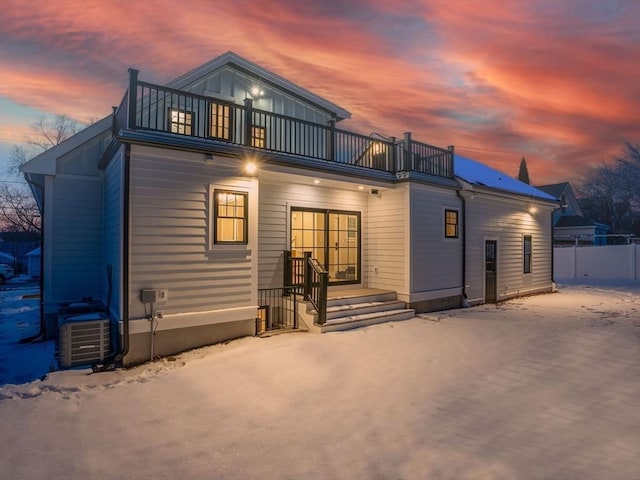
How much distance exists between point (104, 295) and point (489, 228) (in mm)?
11908

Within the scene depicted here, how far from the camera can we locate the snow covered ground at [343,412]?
130 inches

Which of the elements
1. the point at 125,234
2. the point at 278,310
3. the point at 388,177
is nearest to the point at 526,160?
the point at 388,177

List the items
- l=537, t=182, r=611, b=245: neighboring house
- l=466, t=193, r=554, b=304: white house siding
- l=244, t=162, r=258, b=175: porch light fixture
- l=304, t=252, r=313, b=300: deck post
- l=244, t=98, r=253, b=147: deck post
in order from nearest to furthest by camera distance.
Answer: l=244, t=162, r=258, b=175: porch light fixture → l=244, t=98, r=253, b=147: deck post → l=304, t=252, r=313, b=300: deck post → l=466, t=193, r=554, b=304: white house siding → l=537, t=182, r=611, b=245: neighboring house

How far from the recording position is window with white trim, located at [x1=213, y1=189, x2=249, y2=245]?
721 cm

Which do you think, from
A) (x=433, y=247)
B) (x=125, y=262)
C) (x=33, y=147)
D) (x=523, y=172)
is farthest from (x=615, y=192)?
(x=33, y=147)

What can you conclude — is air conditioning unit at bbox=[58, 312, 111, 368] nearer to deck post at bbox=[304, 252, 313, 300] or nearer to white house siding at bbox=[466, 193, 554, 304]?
deck post at bbox=[304, 252, 313, 300]

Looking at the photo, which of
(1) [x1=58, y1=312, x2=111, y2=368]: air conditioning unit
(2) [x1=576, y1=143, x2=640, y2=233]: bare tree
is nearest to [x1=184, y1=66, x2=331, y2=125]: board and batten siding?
(1) [x1=58, y1=312, x2=111, y2=368]: air conditioning unit

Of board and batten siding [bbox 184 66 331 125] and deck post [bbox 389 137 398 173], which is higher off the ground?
board and batten siding [bbox 184 66 331 125]

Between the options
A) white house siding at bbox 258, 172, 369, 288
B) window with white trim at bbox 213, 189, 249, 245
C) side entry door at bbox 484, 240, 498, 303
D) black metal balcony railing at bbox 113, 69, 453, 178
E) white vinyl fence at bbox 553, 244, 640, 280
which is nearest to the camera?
window with white trim at bbox 213, 189, 249, 245

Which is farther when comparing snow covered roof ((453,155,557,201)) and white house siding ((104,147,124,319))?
snow covered roof ((453,155,557,201))

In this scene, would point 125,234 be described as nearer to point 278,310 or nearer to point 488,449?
point 278,310

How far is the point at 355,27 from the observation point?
31.1ft

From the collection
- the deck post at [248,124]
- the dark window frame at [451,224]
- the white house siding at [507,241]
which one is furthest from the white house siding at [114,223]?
the white house siding at [507,241]

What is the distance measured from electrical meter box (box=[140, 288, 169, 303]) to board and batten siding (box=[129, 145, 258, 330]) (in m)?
0.08
